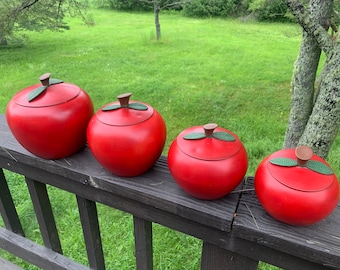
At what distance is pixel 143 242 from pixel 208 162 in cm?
46

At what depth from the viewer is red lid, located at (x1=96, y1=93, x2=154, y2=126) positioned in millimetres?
807

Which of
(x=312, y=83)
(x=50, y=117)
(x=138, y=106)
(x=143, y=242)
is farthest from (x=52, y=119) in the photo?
(x=312, y=83)

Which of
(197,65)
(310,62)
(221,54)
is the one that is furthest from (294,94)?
(221,54)

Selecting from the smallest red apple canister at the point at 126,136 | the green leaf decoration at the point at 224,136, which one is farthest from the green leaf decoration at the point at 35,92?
the green leaf decoration at the point at 224,136

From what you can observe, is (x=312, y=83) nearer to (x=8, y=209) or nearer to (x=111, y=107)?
(x=111, y=107)

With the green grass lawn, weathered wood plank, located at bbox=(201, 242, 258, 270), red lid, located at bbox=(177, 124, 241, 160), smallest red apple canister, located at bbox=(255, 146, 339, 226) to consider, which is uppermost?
red lid, located at bbox=(177, 124, 241, 160)

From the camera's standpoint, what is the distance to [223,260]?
878 mm

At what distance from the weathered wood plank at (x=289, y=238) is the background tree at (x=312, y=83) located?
1362 mm

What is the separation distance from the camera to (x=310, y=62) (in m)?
2.19

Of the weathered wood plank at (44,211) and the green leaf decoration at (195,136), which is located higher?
the green leaf decoration at (195,136)

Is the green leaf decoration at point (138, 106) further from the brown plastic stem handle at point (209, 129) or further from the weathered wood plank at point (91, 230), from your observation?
the weathered wood plank at point (91, 230)

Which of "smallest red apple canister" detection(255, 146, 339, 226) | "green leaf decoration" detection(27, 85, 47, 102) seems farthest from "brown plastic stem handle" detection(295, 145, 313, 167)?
"green leaf decoration" detection(27, 85, 47, 102)

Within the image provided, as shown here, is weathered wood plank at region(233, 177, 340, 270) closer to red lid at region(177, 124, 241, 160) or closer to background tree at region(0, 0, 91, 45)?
red lid at region(177, 124, 241, 160)

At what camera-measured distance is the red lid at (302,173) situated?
66 centimetres
